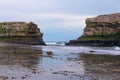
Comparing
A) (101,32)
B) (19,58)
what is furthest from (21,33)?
(19,58)

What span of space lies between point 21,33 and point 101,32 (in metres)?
32.1

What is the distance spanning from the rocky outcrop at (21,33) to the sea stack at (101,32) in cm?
1749

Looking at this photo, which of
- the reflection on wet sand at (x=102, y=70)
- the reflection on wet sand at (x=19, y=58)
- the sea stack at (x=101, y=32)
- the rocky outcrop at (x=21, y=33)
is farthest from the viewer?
the rocky outcrop at (x=21, y=33)

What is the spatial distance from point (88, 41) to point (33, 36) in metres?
21.4

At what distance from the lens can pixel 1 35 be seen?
449 feet

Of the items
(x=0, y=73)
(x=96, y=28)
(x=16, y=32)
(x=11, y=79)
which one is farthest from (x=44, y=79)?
(x=96, y=28)

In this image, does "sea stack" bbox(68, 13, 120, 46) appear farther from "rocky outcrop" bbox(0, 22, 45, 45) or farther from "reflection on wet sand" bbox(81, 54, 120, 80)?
"reflection on wet sand" bbox(81, 54, 120, 80)

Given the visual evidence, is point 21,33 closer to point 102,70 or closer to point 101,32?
point 101,32

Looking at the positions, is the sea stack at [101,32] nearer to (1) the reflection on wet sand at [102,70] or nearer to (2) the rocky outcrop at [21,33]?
(2) the rocky outcrop at [21,33]

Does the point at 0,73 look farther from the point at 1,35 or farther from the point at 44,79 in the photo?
the point at 1,35

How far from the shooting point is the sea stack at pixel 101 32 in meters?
135

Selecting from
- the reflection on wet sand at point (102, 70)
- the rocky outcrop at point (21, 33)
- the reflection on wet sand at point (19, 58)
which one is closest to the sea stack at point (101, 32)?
the rocky outcrop at point (21, 33)

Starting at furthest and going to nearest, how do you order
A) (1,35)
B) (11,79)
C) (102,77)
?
(1,35)
(102,77)
(11,79)

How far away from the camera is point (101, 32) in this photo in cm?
14675
